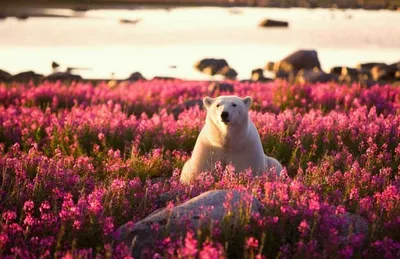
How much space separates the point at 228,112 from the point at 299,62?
25.9 meters

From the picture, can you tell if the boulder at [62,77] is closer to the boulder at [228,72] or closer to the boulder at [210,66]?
the boulder at [228,72]

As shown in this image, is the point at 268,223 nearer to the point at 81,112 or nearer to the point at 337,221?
the point at 337,221

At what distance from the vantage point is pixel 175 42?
54.4 m

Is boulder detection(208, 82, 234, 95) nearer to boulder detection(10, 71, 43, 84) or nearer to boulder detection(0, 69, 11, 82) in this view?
boulder detection(10, 71, 43, 84)

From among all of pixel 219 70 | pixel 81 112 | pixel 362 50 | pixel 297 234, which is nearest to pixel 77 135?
pixel 81 112

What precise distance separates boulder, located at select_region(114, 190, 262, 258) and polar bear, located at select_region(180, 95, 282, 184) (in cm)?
242

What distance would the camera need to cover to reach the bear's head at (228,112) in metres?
8.28

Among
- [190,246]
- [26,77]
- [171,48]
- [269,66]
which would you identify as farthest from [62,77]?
[171,48]

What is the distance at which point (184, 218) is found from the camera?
5.68 meters

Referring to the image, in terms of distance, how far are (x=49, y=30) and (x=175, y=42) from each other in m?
15.7

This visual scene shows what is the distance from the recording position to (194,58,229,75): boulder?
3293 centimetres

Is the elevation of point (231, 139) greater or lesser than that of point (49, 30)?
lesser

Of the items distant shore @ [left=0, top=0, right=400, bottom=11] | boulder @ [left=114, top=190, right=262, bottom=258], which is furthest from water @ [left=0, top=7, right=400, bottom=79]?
distant shore @ [left=0, top=0, right=400, bottom=11]

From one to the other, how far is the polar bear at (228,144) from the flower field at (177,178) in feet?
1.14
